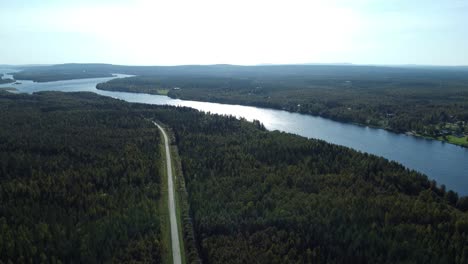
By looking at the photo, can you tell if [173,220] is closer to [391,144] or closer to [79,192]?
[79,192]

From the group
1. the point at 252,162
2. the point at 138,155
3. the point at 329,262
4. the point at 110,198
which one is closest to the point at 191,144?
the point at 138,155

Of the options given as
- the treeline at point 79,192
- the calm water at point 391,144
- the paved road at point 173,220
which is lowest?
the calm water at point 391,144

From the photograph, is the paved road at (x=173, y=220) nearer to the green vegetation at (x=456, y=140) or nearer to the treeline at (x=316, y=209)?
the treeline at (x=316, y=209)

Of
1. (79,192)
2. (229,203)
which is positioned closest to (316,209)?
(229,203)

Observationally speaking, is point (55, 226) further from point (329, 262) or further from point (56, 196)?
point (329, 262)

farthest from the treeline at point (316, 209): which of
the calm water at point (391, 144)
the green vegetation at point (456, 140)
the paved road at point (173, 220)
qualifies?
the green vegetation at point (456, 140)

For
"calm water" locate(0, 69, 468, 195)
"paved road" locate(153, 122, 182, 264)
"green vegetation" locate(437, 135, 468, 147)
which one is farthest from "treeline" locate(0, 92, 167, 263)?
"green vegetation" locate(437, 135, 468, 147)
